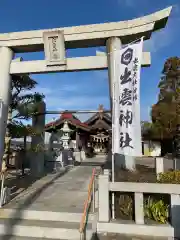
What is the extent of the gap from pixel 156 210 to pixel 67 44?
22.5ft

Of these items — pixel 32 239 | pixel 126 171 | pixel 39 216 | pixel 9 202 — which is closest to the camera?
pixel 32 239

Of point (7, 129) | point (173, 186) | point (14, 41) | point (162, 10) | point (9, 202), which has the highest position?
point (162, 10)

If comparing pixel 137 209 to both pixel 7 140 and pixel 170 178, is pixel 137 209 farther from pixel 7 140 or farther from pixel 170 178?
pixel 7 140

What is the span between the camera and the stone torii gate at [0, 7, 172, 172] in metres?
A: 8.65

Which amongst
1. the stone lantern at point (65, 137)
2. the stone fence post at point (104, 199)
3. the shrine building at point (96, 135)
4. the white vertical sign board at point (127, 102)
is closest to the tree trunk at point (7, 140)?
the stone fence post at point (104, 199)

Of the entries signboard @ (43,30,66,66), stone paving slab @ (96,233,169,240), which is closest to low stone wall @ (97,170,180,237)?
stone paving slab @ (96,233,169,240)

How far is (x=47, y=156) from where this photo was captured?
15984mm

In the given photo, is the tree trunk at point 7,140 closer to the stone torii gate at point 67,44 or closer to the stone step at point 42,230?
the stone torii gate at point 67,44

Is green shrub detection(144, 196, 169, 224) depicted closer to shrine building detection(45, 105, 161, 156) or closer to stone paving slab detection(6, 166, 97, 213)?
stone paving slab detection(6, 166, 97, 213)

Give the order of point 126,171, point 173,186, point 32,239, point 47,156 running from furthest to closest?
1. point 47,156
2. point 126,171
3. point 173,186
4. point 32,239

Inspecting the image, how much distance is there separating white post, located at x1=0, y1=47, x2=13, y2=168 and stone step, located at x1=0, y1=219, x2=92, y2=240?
3152 mm

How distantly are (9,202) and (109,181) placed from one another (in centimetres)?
335

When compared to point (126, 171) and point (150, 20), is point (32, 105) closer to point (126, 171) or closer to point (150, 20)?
point (126, 171)

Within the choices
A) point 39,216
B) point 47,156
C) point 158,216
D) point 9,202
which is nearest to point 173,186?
Answer: point 158,216
